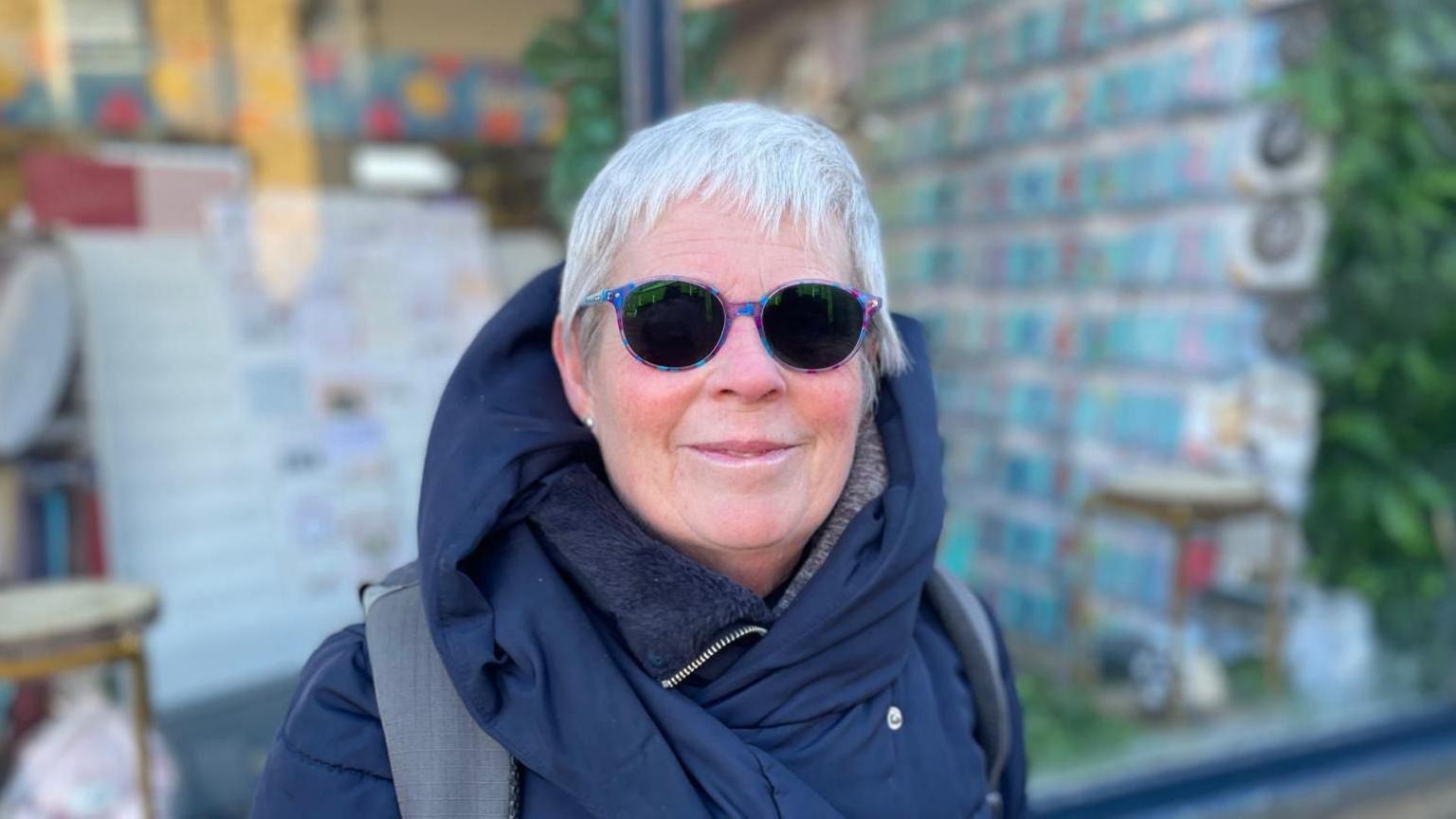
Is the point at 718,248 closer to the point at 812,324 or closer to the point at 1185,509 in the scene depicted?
the point at 812,324

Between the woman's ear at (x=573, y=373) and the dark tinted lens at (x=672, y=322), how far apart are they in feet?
0.44

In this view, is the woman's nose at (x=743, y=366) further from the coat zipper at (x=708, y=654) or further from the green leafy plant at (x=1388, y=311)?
the green leafy plant at (x=1388, y=311)

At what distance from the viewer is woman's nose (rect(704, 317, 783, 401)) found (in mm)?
1090

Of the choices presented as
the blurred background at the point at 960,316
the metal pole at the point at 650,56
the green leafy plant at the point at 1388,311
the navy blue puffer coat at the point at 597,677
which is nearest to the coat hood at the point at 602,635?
the navy blue puffer coat at the point at 597,677

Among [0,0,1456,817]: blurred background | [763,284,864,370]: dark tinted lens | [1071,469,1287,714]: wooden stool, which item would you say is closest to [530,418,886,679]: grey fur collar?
[763,284,864,370]: dark tinted lens

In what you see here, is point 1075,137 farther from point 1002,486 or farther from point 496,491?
point 496,491

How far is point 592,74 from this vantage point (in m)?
2.62

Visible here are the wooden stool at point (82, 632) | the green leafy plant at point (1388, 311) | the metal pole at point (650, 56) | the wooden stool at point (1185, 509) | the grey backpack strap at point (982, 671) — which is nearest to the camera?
the grey backpack strap at point (982, 671)

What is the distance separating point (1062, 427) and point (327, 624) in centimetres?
297

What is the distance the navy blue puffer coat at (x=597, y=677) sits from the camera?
3.20 ft

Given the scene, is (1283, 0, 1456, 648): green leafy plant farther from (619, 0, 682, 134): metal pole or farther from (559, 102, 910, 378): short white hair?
(559, 102, 910, 378): short white hair

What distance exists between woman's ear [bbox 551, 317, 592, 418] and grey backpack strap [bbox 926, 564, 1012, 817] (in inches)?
21.5

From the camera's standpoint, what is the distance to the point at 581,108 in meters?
2.64

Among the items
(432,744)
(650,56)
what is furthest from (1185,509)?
(432,744)
